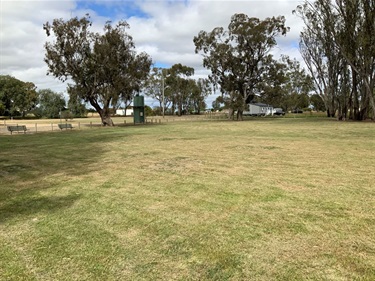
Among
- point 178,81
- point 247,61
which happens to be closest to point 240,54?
point 247,61

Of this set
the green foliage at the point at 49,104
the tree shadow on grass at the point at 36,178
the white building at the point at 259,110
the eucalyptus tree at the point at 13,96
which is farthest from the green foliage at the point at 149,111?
the tree shadow on grass at the point at 36,178

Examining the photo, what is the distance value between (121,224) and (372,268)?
10.6 ft

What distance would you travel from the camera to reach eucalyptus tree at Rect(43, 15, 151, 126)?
1230 inches

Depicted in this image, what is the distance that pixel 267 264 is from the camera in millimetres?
3373

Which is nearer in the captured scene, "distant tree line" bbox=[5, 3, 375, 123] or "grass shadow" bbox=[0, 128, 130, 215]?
"grass shadow" bbox=[0, 128, 130, 215]

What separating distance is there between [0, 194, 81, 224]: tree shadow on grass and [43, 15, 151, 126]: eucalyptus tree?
2869cm

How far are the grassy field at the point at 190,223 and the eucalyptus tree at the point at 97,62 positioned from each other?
26.1 metres

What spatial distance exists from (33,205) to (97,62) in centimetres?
2997

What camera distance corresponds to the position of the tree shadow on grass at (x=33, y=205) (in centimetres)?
507

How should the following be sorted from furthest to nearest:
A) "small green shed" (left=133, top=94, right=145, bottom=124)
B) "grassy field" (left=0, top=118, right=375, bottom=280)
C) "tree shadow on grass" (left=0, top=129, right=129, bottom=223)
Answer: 1. "small green shed" (left=133, top=94, right=145, bottom=124)
2. "tree shadow on grass" (left=0, top=129, right=129, bottom=223)
3. "grassy field" (left=0, top=118, right=375, bottom=280)

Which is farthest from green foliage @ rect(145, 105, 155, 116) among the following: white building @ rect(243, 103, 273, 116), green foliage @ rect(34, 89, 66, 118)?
white building @ rect(243, 103, 273, 116)

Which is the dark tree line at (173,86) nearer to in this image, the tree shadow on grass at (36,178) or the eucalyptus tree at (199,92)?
the eucalyptus tree at (199,92)

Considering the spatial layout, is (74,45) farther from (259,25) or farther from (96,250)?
(96,250)

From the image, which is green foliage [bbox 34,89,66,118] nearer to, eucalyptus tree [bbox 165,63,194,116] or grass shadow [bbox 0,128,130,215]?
eucalyptus tree [bbox 165,63,194,116]
